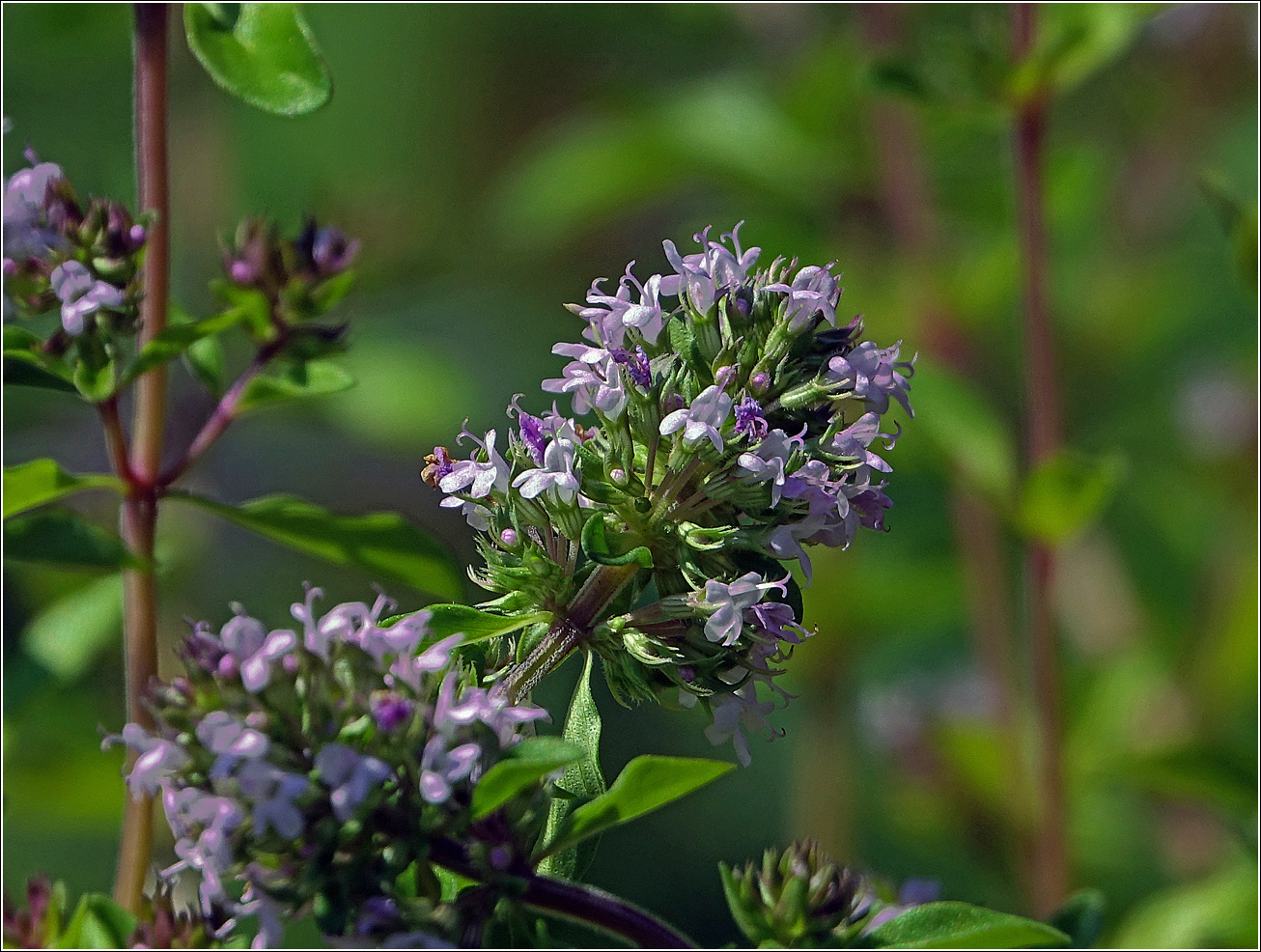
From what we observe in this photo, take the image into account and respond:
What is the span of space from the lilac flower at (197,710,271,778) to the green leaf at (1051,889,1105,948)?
0.73 meters

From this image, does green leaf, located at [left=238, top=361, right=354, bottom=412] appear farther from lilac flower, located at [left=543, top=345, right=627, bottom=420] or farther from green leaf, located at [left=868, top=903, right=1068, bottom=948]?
green leaf, located at [left=868, top=903, right=1068, bottom=948]

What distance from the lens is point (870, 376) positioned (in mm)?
942

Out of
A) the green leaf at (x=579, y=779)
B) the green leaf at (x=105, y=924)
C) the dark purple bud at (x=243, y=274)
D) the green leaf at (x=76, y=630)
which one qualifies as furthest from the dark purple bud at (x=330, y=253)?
the green leaf at (x=105, y=924)

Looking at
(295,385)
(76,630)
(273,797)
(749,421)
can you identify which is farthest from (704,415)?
(76,630)

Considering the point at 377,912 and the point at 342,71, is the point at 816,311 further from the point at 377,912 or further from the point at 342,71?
the point at 342,71

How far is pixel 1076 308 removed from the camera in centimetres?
278

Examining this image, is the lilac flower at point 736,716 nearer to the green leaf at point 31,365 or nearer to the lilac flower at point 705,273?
the lilac flower at point 705,273

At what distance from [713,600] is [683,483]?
91mm

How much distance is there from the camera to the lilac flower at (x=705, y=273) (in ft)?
3.14

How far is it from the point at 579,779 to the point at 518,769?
0.60ft

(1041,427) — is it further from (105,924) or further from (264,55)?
(105,924)

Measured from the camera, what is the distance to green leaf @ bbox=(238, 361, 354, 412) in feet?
3.93

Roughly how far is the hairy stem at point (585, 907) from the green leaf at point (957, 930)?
0.52ft

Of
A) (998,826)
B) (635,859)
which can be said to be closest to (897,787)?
(998,826)
